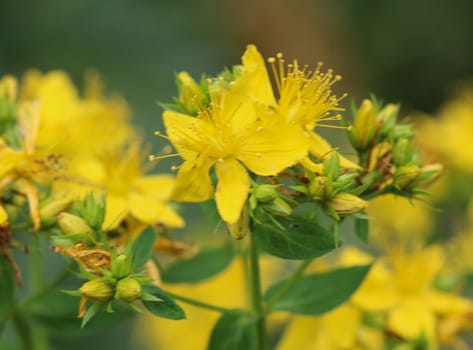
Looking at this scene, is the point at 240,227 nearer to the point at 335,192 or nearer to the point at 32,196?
the point at 335,192

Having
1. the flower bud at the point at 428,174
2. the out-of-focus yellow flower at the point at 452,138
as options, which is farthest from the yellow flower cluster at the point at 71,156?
the out-of-focus yellow flower at the point at 452,138

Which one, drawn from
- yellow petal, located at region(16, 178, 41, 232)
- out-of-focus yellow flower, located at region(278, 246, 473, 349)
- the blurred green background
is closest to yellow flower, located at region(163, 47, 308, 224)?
yellow petal, located at region(16, 178, 41, 232)

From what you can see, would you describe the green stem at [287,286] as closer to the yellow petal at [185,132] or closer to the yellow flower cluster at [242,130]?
the yellow flower cluster at [242,130]

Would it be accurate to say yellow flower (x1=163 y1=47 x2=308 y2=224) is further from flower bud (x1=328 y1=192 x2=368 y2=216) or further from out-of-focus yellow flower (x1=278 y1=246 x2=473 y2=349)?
out-of-focus yellow flower (x1=278 y1=246 x2=473 y2=349)

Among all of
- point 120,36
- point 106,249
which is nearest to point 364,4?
point 120,36

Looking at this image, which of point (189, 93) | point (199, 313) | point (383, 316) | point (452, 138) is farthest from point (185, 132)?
point (452, 138)
